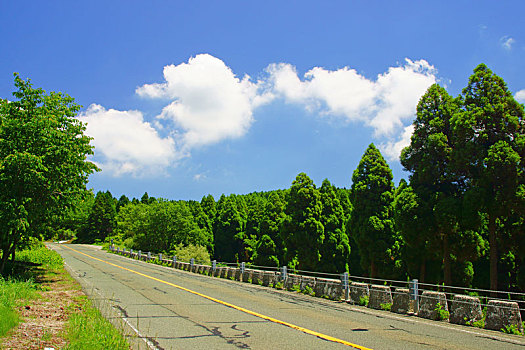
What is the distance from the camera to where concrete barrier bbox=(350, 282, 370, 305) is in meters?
12.5

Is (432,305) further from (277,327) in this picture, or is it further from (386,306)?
(277,327)

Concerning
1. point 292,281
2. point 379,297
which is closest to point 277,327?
point 379,297

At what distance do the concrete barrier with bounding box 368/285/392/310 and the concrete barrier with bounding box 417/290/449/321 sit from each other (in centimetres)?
129

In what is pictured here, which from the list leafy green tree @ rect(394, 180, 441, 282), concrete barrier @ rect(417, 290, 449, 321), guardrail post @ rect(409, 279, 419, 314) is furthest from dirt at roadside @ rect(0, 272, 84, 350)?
leafy green tree @ rect(394, 180, 441, 282)

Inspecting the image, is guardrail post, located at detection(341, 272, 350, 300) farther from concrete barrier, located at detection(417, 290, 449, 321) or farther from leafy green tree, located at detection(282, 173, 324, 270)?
leafy green tree, located at detection(282, 173, 324, 270)

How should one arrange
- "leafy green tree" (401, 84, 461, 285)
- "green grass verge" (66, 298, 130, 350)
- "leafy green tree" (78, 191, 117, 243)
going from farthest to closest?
1. "leafy green tree" (78, 191, 117, 243)
2. "leafy green tree" (401, 84, 461, 285)
3. "green grass verge" (66, 298, 130, 350)

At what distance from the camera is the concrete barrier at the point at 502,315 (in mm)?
8312

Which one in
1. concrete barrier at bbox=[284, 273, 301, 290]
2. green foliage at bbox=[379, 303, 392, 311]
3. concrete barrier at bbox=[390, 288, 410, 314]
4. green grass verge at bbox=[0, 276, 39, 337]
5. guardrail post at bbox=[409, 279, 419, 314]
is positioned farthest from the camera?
concrete barrier at bbox=[284, 273, 301, 290]

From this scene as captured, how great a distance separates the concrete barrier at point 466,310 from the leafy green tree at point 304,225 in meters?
29.0

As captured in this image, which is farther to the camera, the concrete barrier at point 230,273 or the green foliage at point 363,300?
the concrete barrier at point 230,273

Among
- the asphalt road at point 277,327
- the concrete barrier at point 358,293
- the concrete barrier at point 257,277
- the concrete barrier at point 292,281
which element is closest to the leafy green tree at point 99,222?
the concrete barrier at point 257,277

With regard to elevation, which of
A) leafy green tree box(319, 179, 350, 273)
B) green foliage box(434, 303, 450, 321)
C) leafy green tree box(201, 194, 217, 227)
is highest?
leafy green tree box(201, 194, 217, 227)

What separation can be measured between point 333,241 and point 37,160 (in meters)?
31.7

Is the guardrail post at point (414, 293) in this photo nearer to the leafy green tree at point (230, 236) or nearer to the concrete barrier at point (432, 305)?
the concrete barrier at point (432, 305)
